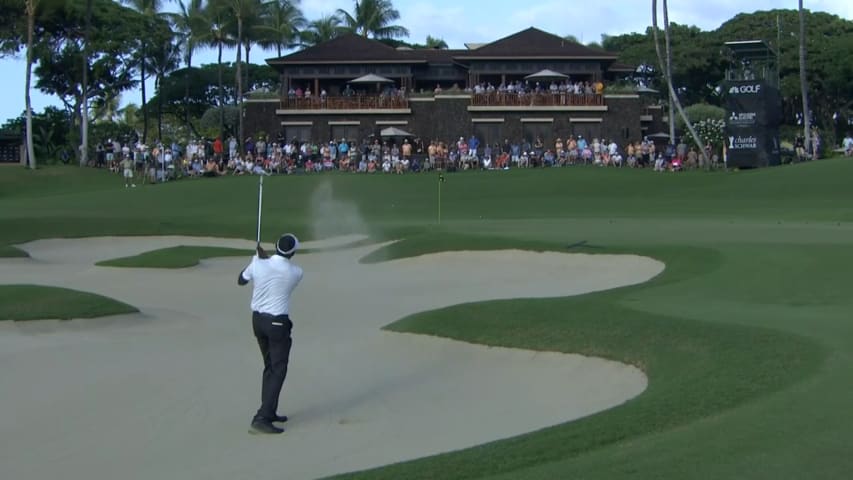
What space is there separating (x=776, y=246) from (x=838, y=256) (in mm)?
2643

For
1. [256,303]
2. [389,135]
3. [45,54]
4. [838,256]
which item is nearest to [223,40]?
[45,54]

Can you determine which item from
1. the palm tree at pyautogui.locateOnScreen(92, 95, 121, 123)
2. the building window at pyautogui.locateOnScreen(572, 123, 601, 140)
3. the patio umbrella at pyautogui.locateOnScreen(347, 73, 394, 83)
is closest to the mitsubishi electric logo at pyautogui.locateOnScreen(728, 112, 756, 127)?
the building window at pyautogui.locateOnScreen(572, 123, 601, 140)

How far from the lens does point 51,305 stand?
19.8 m

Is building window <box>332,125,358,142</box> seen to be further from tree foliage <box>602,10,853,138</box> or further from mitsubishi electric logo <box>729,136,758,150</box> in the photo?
tree foliage <box>602,10,853,138</box>

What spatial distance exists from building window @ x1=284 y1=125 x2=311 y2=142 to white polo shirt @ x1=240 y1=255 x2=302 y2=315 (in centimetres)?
5700

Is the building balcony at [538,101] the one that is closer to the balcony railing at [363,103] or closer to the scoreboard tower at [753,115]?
the balcony railing at [363,103]

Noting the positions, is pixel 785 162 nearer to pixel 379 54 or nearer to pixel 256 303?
pixel 379 54

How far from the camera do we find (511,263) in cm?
2702

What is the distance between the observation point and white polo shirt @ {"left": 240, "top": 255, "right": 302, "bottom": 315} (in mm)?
12148

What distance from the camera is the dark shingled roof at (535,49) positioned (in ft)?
228

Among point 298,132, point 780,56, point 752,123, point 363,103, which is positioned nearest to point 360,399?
point 752,123

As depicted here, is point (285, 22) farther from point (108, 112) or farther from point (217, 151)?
point (108, 112)

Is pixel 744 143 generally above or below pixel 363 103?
below

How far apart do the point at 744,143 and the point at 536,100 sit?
16202 mm
